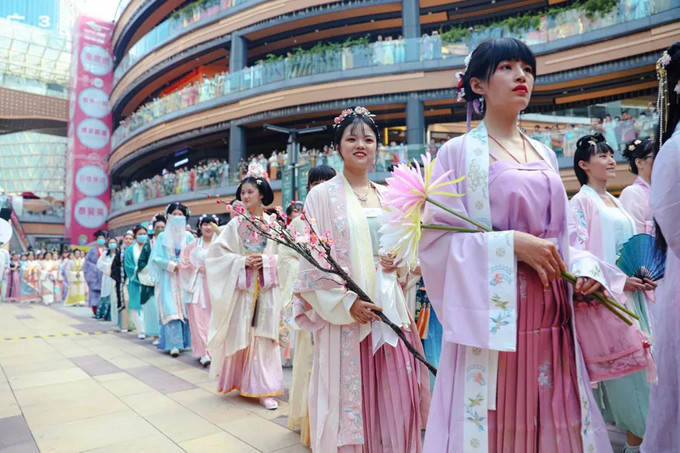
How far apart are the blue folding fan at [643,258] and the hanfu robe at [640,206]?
1.02 m

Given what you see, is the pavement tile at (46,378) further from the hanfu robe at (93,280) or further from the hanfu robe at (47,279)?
the hanfu robe at (47,279)

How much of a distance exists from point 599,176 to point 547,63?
41.7ft

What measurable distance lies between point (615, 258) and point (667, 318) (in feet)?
3.40

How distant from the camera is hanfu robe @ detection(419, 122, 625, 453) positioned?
1433 millimetres

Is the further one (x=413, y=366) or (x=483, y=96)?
(x=413, y=366)

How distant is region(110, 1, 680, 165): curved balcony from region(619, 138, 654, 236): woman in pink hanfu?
1146cm

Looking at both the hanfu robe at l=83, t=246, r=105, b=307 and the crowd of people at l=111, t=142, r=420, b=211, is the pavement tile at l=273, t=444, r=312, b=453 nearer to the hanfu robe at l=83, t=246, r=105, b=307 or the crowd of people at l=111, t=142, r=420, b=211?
the crowd of people at l=111, t=142, r=420, b=211

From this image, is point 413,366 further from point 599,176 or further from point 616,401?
point 599,176

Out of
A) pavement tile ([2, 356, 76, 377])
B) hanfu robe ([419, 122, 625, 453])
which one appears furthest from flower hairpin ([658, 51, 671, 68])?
pavement tile ([2, 356, 76, 377])

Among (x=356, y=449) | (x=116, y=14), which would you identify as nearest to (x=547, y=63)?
(x=356, y=449)

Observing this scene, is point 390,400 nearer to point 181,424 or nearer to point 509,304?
point 509,304

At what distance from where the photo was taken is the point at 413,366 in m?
2.38

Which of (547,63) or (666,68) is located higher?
(547,63)

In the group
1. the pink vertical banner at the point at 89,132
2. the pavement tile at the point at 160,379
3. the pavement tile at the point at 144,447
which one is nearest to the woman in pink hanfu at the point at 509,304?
the pavement tile at the point at 144,447
